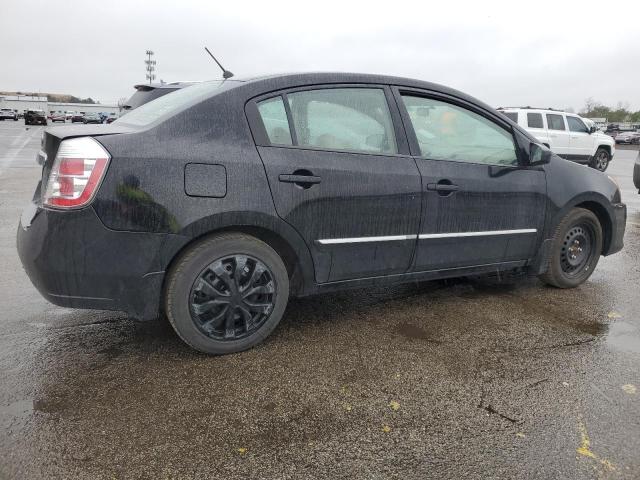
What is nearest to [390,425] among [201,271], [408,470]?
[408,470]

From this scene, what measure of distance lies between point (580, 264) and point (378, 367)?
2499 mm

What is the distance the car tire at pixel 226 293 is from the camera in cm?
274

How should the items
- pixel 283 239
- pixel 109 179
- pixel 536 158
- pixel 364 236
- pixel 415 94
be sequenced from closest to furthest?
pixel 109 179
pixel 283 239
pixel 364 236
pixel 415 94
pixel 536 158

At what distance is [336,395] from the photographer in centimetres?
257

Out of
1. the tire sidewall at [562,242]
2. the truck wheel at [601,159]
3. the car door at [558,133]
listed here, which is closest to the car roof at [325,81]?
the tire sidewall at [562,242]

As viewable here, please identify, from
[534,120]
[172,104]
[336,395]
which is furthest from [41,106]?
[336,395]

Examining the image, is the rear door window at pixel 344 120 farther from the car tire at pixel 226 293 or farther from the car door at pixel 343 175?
the car tire at pixel 226 293

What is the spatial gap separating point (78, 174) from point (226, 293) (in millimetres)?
972

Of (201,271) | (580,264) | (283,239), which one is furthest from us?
(580,264)

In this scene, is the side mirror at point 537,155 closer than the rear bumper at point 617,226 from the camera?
Yes

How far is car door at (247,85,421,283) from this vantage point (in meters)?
2.90

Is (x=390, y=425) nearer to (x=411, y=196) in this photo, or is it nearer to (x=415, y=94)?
(x=411, y=196)

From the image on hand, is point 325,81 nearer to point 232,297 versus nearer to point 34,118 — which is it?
point 232,297

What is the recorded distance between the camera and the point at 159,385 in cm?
262
